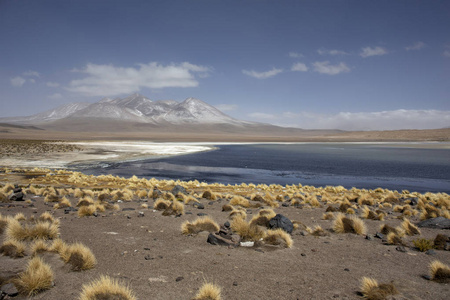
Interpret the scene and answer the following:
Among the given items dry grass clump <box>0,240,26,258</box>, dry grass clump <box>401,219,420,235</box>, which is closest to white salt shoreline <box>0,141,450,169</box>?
dry grass clump <box>0,240,26,258</box>

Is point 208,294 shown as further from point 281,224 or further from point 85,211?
point 85,211

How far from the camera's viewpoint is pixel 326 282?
552cm

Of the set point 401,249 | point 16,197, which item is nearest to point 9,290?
point 401,249

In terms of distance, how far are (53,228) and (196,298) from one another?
4.92 meters

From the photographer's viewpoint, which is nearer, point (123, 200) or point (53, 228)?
point (53, 228)

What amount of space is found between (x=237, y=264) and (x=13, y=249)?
4558 millimetres

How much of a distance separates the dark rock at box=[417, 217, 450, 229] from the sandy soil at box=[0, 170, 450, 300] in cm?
38

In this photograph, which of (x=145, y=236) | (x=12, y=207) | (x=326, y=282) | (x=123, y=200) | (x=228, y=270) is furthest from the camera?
(x=123, y=200)

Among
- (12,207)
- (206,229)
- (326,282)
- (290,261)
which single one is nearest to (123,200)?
(12,207)

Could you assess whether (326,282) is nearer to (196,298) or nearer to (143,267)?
(196,298)

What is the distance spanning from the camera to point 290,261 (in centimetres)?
663

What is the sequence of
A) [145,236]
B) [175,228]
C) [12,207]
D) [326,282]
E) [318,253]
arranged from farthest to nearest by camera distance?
[12,207], [175,228], [145,236], [318,253], [326,282]

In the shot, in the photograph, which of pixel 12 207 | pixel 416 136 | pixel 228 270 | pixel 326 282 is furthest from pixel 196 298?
pixel 416 136

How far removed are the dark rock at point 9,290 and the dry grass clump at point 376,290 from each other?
17.6 ft
